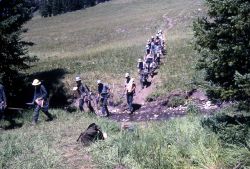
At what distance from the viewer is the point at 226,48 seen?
37.2 ft

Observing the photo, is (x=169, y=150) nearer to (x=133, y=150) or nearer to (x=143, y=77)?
(x=133, y=150)

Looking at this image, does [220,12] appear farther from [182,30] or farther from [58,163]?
[182,30]

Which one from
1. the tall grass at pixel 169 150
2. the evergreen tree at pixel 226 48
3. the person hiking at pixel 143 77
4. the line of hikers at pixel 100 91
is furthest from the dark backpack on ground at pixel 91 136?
the person hiking at pixel 143 77

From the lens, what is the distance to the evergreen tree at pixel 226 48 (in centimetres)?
1107

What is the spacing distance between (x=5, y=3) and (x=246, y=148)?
2007 cm

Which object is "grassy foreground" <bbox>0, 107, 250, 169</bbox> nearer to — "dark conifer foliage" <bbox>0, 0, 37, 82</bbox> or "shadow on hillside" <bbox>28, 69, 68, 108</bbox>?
"dark conifer foliage" <bbox>0, 0, 37, 82</bbox>

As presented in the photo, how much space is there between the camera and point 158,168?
10977 millimetres

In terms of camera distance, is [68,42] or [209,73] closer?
[209,73]

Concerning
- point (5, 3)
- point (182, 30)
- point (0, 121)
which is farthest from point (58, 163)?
point (182, 30)

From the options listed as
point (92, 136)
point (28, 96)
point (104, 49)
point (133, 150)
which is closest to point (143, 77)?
point (28, 96)

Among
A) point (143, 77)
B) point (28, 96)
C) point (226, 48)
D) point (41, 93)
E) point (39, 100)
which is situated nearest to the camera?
point (226, 48)

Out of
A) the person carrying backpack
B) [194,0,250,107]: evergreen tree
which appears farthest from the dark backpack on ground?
[194,0,250,107]: evergreen tree

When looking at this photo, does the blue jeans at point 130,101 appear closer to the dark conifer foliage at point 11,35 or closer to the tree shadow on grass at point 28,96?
the tree shadow on grass at point 28,96

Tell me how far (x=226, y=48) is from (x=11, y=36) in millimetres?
→ 16200
